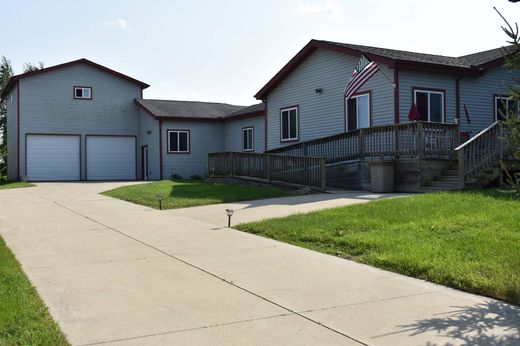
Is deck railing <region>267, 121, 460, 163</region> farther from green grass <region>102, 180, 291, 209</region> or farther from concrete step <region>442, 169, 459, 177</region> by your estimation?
green grass <region>102, 180, 291, 209</region>

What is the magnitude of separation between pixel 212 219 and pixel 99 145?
2522 cm

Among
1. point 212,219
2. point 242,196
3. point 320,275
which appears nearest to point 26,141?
point 242,196

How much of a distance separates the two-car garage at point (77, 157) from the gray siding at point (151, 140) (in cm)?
106

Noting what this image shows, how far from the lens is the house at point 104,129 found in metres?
33.6

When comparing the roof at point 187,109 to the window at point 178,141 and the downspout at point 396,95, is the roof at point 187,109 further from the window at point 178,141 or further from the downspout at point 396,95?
the downspout at point 396,95

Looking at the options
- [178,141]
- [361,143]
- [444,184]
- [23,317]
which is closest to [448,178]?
[444,184]

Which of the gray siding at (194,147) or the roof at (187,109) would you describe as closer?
the gray siding at (194,147)

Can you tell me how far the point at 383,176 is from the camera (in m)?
16.9

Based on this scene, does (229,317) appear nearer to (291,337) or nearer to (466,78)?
(291,337)

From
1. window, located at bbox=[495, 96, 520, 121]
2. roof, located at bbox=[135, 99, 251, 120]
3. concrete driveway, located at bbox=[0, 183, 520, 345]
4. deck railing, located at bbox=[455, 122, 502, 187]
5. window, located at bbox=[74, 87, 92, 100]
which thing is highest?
window, located at bbox=[74, 87, 92, 100]

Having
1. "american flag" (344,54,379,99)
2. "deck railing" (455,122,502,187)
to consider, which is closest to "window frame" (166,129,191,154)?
"american flag" (344,54,379,99)

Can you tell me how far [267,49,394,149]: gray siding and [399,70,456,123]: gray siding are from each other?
38 centimetres

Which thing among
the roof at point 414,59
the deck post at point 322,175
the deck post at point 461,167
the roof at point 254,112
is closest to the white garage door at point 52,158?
the roof at point 254,112

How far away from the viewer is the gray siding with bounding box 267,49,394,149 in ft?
63.9
